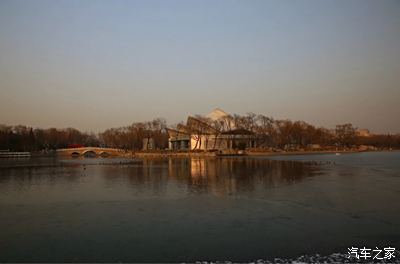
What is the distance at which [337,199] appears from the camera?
17.3m

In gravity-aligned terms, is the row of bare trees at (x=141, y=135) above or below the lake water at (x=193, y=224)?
above

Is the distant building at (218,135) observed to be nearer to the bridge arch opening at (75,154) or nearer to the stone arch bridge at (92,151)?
the stone arch bridge at (92,151)

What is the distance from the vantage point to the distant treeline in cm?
9456

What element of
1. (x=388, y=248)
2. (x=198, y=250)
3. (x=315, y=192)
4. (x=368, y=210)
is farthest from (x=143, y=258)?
(x=315, y=192)

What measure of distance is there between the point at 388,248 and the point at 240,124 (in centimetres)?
8287

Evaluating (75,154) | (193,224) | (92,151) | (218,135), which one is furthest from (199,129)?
(193,224)

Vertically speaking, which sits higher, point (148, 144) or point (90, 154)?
point (148, 144)

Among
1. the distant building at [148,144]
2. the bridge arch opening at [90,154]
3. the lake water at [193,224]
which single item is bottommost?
the lake water at [193,224]

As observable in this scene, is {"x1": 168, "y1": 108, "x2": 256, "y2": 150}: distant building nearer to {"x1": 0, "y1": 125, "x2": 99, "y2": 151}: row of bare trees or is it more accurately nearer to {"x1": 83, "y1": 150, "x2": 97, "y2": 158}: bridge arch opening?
{"x1": 83, "y1": 150, "x2": 97, "y2": 158}: bridge arch opening

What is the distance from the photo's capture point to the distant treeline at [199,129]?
94562 millimetres

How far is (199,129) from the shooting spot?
3664 inches

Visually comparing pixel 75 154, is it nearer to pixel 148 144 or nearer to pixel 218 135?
pixel 148 144

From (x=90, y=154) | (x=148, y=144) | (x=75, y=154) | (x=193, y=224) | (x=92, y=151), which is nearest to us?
(x=193, y=224)

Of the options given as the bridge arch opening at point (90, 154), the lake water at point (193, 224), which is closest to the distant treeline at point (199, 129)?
the bridge arch opening at point (90, 154)
